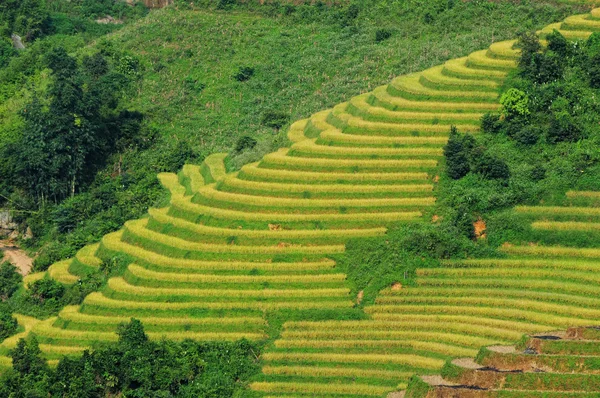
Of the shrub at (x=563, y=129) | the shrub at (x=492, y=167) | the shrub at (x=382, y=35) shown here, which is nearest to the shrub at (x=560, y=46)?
the shrub at (x=563, y=129)

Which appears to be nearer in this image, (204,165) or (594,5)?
(204,165)

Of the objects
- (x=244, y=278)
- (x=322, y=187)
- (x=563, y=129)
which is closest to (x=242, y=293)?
(x=244, y=278)

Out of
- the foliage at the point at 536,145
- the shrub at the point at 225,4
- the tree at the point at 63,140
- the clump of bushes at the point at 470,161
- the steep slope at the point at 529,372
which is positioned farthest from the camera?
the shrub at the point at 225,4

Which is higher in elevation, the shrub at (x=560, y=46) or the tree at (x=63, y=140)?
the shrub at (x=560, y=46)

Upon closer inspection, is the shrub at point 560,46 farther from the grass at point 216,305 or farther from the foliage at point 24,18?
the foliage at point 24,18

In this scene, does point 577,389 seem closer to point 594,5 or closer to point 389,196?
point 389,196

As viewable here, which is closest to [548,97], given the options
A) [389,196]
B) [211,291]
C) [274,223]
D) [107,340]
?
[389,196]

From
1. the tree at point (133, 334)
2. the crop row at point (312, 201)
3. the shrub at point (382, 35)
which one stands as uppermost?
the shrub at point (382, 35)
